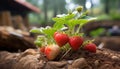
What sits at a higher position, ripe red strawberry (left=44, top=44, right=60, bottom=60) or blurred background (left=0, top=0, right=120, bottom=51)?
ripe red strawberry (left=44, top=44, right=60, bottom=60)

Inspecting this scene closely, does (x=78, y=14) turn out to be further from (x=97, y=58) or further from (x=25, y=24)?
(x=25, y=24)

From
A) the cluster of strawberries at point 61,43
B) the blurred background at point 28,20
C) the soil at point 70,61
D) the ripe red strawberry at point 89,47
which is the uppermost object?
the cluster of strawberries at point 61,43

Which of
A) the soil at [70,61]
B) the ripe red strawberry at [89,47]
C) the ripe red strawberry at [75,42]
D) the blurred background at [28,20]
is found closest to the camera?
the soil at [70,61]

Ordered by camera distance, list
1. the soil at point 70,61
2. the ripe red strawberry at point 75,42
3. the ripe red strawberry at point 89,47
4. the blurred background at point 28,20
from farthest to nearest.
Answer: the blurred background at point 28,20 → the ripe red strawberry at point 89,47 → the ripe red strawberry at point 75,42 → the soil at point 70,61

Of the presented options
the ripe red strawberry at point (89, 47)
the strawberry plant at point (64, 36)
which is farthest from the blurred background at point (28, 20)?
the ripe red strawberry at point (89, 47)

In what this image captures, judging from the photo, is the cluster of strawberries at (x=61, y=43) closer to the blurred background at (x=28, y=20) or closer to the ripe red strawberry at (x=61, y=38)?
the ripe red strawberry at (x=61, y=38)

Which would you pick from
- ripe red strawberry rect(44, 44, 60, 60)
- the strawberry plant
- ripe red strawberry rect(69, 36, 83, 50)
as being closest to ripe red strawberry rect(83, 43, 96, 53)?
the strawberry plant

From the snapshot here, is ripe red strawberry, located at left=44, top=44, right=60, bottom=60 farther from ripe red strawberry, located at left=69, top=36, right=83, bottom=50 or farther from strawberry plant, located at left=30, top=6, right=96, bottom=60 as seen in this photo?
ripe red strawberry, located at left=69, top=36, right=83, bottom=50

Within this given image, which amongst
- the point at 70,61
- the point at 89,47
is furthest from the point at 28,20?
the point at 70,61
